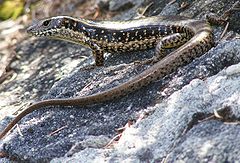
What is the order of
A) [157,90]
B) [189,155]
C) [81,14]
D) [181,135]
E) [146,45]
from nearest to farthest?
[189,155], [181,135], [157,90], [146,45], [81,14]

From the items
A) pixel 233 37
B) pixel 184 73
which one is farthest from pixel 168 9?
pixel 184 73

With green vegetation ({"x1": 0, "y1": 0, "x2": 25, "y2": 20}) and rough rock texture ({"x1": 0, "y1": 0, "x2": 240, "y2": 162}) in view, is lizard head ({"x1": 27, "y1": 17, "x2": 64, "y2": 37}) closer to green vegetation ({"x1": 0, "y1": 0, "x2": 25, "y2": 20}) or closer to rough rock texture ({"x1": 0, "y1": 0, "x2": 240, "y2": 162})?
rough rock texture ({"x1": 0, "y1": 0, "x2": 240, "y2": 162})

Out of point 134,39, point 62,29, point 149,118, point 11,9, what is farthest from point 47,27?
point 11,9

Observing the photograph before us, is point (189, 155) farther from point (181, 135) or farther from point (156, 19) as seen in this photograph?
point (156, 19)

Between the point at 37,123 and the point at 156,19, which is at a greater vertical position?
the point at 156,19

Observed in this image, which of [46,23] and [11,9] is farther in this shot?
[11,9]

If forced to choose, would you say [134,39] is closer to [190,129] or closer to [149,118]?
[149,118]

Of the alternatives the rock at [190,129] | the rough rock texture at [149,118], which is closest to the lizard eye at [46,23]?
the rough rock texture at [149,118]
